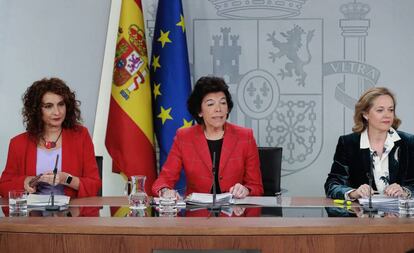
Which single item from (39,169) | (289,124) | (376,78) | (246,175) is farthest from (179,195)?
(376,78)

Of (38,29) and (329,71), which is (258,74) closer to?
(329,71)

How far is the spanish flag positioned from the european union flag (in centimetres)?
7

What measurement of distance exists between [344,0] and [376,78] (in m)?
0.57

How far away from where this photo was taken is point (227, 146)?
3365mm

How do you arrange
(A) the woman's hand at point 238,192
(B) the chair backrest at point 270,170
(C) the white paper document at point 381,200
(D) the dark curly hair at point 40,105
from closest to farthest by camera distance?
(C) the white paper document at point 381,200 → (A) the woman's hand at point 238,192 → (D) the dark curly hair at point 40,105 → (B) the chair backrest at point 270,170

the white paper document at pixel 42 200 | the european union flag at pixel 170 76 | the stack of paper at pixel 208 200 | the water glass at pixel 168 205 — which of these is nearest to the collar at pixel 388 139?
the stack of paper at pixel 208 200

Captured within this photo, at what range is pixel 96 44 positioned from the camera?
176 inches

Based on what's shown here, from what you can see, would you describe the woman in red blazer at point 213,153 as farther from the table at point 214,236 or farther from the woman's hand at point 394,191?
the table at point 214,236

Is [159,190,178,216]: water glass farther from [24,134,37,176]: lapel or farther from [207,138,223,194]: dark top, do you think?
[24,134,37,176]: lapel

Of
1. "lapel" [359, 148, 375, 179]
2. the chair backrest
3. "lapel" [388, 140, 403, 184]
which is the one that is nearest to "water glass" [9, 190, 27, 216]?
the chair backrest

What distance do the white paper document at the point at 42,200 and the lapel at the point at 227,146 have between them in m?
0.83

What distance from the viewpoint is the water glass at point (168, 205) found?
104 inches

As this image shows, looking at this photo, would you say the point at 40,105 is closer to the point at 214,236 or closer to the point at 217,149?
the point at 217,149

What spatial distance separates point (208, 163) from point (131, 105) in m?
1.02
